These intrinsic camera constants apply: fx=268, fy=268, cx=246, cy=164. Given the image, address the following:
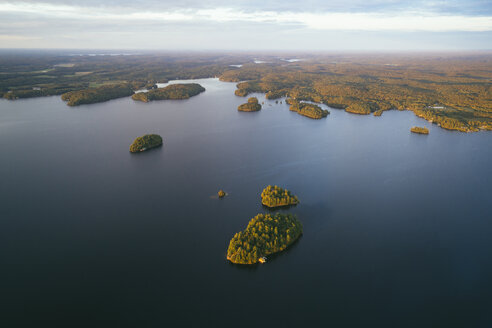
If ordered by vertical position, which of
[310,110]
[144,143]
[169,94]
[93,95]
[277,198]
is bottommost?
[310,110]

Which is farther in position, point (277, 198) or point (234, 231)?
point (277, 198)

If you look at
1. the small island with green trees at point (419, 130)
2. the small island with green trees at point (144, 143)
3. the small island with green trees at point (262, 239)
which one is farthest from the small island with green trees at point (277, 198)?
the small island with green trees at point (419, 130)

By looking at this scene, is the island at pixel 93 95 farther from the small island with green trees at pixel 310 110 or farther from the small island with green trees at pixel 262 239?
the small island with green trees at pixel 262 239

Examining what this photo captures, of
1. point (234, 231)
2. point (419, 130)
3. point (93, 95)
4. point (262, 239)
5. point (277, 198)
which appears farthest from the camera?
point (93, 95)

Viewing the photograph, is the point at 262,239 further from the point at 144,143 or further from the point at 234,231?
the point at 144,143

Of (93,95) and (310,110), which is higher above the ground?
(93,95)

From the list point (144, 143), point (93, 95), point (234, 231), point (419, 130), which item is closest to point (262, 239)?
point (234, 231)
